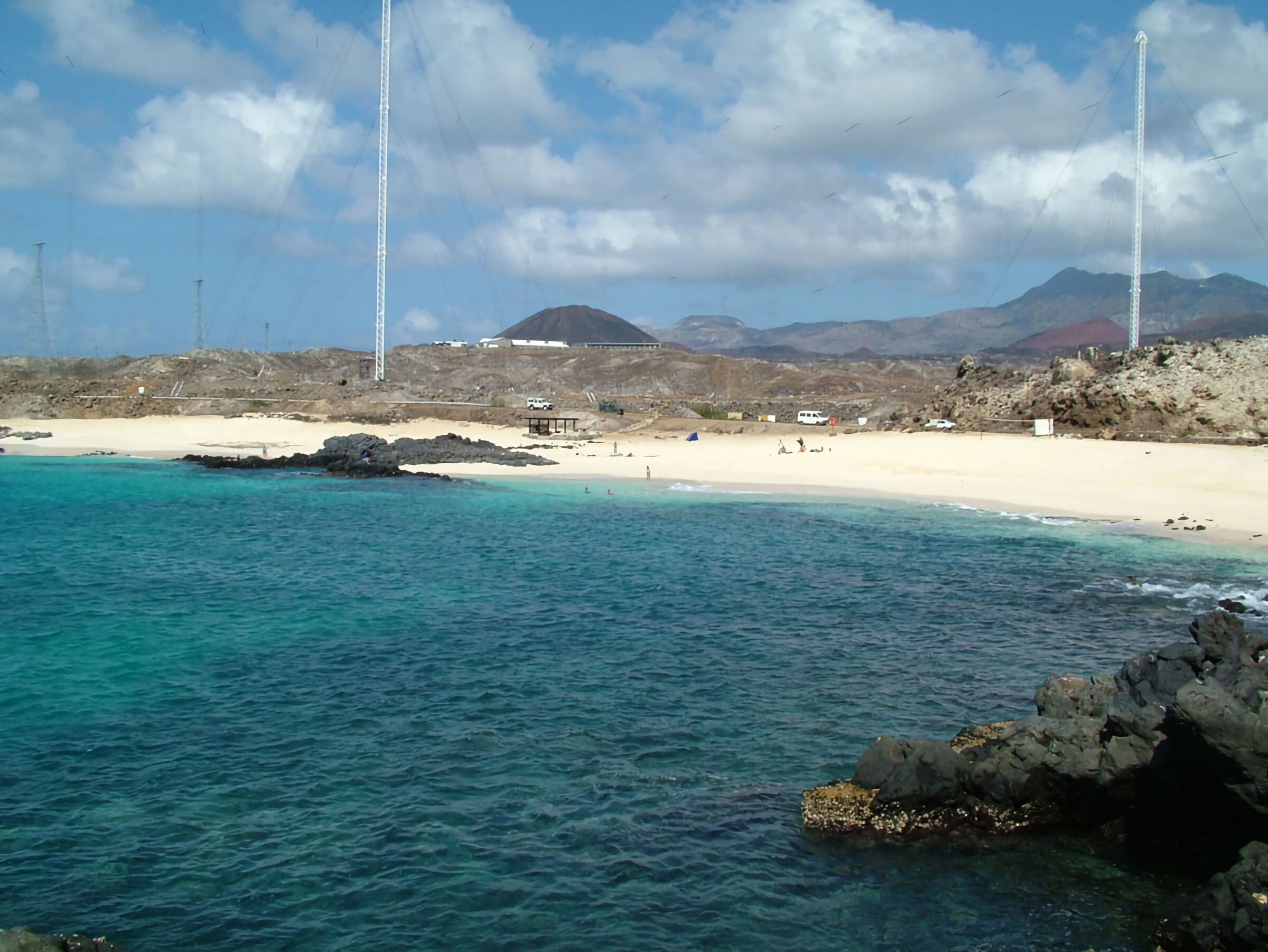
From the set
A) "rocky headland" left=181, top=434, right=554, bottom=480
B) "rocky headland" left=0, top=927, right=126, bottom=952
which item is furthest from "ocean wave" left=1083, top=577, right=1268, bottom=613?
"rocky headland" left=181, top=434, right=554, bottom=480

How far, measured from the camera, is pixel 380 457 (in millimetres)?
45406

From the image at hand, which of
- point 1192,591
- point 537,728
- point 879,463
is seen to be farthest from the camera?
point 879,463

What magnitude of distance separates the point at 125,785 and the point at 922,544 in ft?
61.1

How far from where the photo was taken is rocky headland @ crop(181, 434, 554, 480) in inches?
1692

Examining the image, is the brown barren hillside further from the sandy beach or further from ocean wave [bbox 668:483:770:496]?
ocean wave [bbox 668:483:770:496]

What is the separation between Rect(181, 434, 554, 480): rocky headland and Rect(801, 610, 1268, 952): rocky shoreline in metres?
34.5

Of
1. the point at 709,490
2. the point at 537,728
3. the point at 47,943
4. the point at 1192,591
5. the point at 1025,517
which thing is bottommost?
the point at 537,728

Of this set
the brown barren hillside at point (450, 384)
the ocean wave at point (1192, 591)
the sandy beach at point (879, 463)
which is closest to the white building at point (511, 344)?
the brown barren hillside at point (450, 384)

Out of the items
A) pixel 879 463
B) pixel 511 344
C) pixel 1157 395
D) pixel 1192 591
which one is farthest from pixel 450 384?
pixel 1192 591

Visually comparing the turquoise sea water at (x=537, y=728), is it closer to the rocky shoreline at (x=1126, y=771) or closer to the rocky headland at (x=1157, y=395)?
the rocky shoreline at (x=1126, y=771)

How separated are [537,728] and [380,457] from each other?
36093mm

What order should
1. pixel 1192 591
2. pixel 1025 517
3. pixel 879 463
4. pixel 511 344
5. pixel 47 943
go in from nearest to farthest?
pixel 47 943, pixel 1192 591, pixel 1025 517, pixel 879 463, pixel 511 344

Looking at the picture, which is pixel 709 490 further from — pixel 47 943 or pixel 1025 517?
pixel 47 943

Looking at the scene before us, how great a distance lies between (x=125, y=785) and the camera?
9844 mm
